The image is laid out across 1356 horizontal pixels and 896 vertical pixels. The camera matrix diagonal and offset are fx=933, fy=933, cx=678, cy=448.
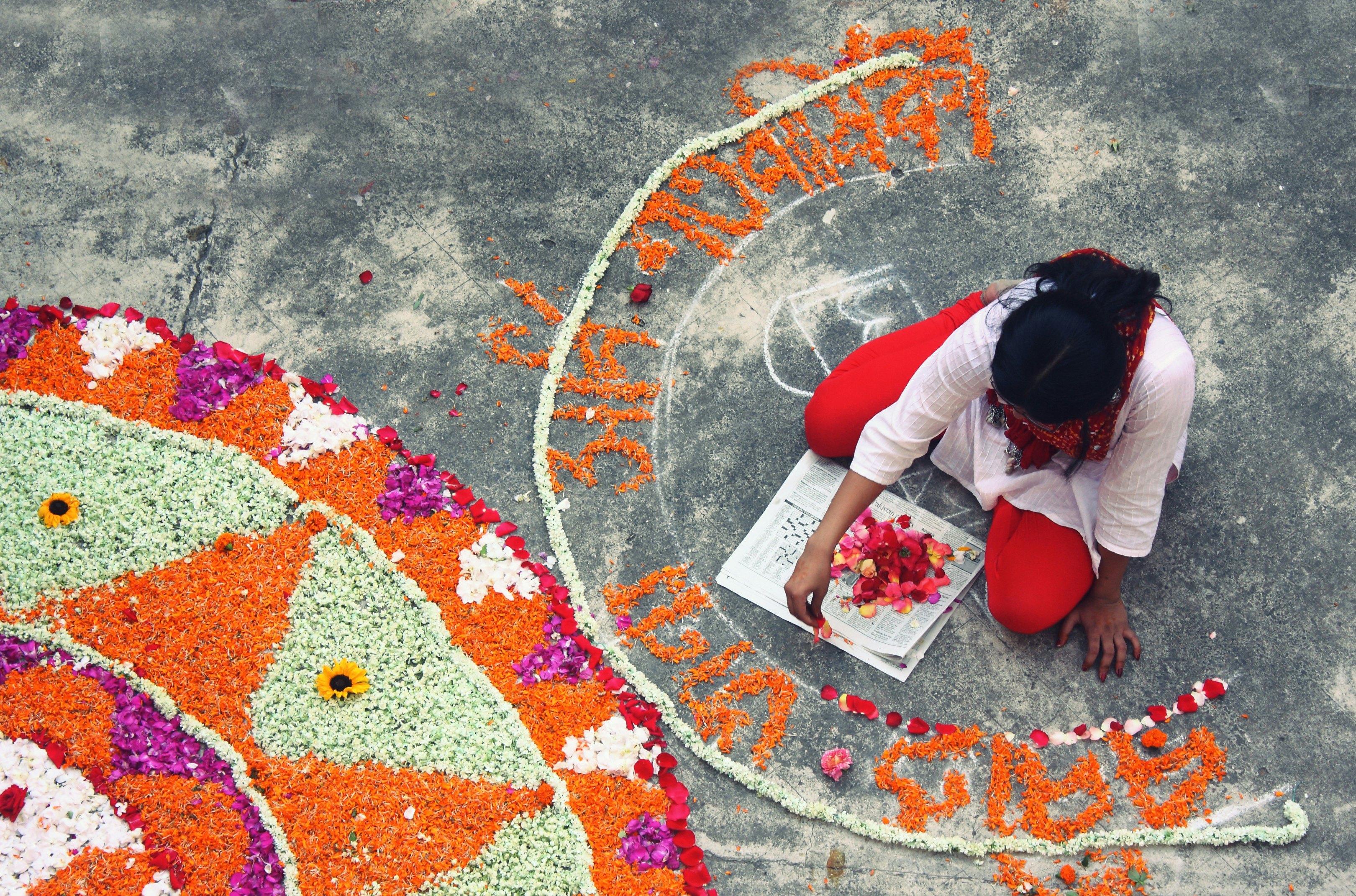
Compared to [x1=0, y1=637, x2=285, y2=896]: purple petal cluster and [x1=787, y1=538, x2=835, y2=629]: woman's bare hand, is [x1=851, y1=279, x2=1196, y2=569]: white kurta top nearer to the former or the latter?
[x1=787, y1=538, x2=835, y2=629]: woman's bare hand

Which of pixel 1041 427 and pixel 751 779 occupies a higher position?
pixel 1041 427

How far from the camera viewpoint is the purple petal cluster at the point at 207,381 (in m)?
3.42

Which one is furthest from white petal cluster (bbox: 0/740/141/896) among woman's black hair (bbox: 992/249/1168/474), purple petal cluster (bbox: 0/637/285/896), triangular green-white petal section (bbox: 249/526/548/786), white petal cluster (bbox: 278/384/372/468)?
woman's black hair (bbox: 992/249/1168/474)

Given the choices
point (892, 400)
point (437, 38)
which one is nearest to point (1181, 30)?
point (892, 400)

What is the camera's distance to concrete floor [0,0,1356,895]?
10.1 ft

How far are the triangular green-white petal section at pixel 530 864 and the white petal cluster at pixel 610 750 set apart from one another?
158mm

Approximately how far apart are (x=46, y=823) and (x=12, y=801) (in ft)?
0.39

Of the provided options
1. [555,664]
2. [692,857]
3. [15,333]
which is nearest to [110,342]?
[15,333]

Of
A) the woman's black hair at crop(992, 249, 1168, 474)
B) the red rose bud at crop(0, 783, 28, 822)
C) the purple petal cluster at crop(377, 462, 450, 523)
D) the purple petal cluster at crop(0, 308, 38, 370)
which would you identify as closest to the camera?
the woman's black hair at crop(992, 249, 1168, 474)

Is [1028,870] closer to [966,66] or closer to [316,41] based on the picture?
[966,66]

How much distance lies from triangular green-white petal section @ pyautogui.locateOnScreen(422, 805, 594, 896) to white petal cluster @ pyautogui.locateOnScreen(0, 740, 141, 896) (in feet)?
2.90

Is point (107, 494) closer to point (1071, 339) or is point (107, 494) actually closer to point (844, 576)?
point (844, 576)

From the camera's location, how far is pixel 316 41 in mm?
4098

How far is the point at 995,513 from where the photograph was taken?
10.3ft
